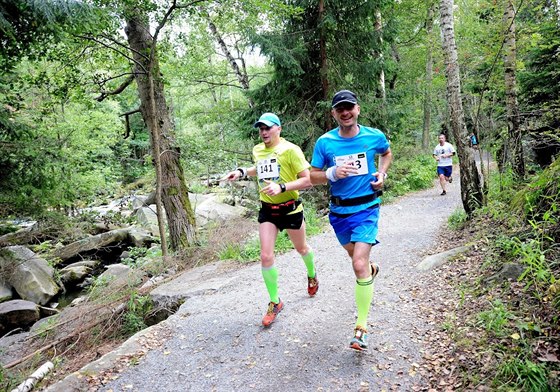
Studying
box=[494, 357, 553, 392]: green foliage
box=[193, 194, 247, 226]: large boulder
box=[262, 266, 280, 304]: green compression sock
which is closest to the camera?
box=[494, 357, 553, 392]: green foliage

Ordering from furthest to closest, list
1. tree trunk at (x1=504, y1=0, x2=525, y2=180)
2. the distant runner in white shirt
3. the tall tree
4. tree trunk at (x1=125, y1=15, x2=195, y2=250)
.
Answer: the distant runner in white shirt < the tall tree < tree trunk at (x1=125, y1=15, x2=195, y2=250) < tree trunk at (x1=504, y1=0, x2=525, y2=180)

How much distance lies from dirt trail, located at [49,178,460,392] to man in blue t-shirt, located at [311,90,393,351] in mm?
352

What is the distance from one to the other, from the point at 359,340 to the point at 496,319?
3.94ft

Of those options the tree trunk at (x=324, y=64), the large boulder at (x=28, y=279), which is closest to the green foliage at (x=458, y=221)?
the tree trunk at (x=324, y=64)

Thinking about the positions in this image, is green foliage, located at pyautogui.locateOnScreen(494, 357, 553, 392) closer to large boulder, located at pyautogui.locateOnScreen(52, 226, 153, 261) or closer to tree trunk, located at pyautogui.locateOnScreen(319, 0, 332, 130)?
tree trunk, located at pyautogui.locateOnScreen(319, 0, 332, 130)

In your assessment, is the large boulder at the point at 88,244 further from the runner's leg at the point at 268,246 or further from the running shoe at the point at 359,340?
the running shoe at the point at 359,340

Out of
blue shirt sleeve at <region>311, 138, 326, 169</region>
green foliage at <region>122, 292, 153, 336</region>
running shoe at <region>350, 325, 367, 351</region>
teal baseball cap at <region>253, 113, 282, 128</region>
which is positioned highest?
teal baseball cap at <region>253, 113, 282, 128</region>

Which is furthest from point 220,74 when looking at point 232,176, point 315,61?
point 232,176

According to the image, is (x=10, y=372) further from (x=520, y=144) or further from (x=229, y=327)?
(x=520, y=144)

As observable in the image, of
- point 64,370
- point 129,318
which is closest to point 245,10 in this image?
point 129,318

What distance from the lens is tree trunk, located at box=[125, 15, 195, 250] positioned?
8383 mm

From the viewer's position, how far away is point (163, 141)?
9062 millimetres

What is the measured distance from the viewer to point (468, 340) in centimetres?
324

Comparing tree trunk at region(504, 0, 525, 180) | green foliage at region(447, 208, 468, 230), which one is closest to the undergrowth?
tree trunk at region(504, 0, 525, 180)
